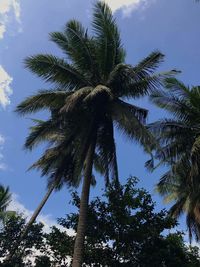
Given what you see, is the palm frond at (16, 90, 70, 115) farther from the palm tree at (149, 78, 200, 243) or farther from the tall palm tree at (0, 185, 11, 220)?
the tall palm tree at (0, 185, 11, 220)

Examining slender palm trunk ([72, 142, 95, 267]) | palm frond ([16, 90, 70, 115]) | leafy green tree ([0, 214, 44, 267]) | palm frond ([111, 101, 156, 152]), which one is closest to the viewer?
slender palm trunk ([72, 142, 95, 267])

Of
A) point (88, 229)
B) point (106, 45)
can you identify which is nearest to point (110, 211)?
point (88, 229)

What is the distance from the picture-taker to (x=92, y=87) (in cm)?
1750

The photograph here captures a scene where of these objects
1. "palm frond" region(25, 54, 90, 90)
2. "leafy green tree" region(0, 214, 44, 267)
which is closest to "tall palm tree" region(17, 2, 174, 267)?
"palm frond" region(25, 54, 90, 90)

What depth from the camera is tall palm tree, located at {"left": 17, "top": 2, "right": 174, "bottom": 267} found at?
1788cm

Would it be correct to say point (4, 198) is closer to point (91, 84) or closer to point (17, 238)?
point (17, 238)

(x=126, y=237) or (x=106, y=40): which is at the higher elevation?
(x=106, y=40)

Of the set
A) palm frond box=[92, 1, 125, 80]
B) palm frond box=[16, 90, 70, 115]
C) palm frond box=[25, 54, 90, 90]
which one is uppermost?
palm frond box=[92, 1, 125, 80]

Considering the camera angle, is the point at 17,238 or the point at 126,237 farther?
the point at 17,238

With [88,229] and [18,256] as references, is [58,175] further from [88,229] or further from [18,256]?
[18,256]

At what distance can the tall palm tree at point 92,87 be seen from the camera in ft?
58.6

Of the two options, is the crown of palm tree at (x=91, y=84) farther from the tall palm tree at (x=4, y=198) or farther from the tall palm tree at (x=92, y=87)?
the tall palm tree at (x=4, y=198)

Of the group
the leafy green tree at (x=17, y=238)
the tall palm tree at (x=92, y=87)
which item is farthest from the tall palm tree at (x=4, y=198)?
the tall palm tree at (x=92, y=87)

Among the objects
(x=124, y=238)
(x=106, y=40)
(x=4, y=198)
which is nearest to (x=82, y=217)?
(x=124, y=238)
